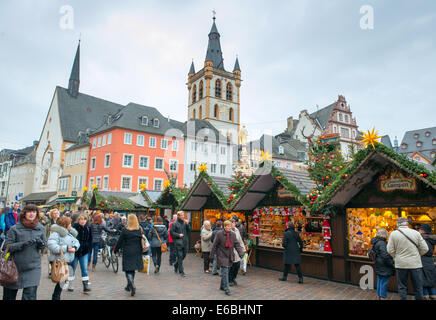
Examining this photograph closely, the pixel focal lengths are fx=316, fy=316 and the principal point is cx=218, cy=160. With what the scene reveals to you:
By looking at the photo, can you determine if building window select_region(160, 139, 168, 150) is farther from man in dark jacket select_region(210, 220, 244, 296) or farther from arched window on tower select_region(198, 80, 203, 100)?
man in dark jacket select_region(210, 220, 244, 296)

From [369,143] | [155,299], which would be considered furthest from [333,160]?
[155,299]

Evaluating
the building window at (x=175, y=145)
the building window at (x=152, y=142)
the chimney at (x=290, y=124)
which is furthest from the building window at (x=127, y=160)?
the chimney at (x=290, y=124)

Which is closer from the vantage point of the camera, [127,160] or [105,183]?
[105,183]

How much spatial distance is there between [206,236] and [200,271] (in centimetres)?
122

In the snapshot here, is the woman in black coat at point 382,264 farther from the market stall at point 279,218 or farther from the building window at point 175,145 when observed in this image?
the building window at point 175,145

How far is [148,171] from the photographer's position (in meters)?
38.6

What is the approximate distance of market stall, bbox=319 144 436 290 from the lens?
716cm

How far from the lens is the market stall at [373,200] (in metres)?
7.16

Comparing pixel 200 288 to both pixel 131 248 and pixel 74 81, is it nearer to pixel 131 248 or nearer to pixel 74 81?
pixel 131 248

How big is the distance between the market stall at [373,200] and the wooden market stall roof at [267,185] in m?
1.37

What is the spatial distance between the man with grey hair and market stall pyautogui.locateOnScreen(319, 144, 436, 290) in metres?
1.15

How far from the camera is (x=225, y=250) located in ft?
24.2

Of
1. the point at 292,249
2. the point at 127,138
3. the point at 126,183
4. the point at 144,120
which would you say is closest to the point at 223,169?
the point at 144,120

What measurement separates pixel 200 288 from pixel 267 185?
4577 millimetres
